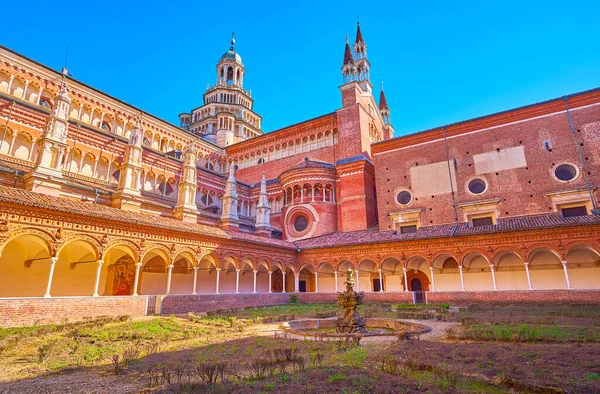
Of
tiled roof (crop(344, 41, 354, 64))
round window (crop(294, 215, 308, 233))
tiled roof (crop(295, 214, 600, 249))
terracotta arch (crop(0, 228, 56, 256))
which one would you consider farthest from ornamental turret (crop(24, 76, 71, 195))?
tiled roof (crop(344, 41, 354, 64))

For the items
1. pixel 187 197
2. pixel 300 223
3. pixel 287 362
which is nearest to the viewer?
pixel 287 362

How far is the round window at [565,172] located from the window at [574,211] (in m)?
2.07

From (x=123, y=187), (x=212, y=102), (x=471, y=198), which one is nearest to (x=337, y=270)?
(x=471, y=198)

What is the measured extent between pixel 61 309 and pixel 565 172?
31.5m

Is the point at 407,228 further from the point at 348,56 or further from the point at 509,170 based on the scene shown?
the point at 348,56

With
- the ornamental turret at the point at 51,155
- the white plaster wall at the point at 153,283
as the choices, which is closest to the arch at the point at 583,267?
the white plaster wall at the point at 153,283

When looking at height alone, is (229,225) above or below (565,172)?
below

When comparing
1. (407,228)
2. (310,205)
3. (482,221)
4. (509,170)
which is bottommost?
(407,228)

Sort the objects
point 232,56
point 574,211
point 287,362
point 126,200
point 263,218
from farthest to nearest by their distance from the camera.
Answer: point 232,56 < point 263,218 < point 126,200 < point 574,211 < point 287,362

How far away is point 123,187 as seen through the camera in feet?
79.8

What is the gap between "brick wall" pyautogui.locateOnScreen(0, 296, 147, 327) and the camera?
12695 mm

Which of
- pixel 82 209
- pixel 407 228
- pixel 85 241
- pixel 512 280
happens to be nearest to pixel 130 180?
pixel 82 209

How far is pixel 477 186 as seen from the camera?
27297mm

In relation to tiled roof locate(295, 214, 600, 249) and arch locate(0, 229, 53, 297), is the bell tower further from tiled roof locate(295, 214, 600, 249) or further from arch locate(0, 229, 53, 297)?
arch locate(0, 229, 53, 297)
